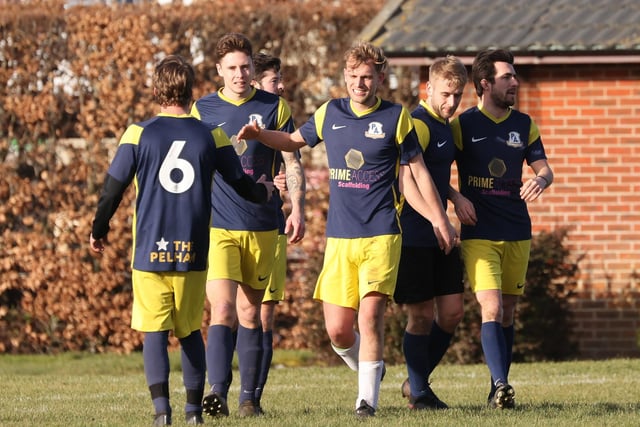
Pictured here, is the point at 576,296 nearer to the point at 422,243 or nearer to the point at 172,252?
the point at 422,243

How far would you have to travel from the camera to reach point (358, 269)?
27.1ft

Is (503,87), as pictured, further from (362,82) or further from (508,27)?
(508,27)

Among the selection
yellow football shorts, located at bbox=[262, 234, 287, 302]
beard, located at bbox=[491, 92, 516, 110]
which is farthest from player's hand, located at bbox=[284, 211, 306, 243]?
beard, located at bbox=[491, 92, 516, 110]

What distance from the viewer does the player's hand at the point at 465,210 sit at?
345 inches

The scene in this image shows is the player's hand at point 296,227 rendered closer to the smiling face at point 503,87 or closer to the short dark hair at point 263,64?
the short dark hair at point 263,64

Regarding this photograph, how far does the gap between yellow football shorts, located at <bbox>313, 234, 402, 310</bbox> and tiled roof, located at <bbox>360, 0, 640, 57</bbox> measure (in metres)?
5.89

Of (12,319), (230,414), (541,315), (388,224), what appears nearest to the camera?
(388,224)

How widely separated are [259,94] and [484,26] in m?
5.94

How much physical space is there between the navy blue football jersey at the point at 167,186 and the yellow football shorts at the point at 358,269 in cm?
94

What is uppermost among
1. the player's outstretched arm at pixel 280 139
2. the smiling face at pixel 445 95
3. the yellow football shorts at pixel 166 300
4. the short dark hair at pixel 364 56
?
the short dark hair at pixel 364 56

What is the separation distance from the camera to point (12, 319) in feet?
50.1

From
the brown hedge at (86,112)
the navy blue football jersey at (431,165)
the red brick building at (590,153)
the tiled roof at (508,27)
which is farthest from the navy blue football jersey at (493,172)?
the brown hedge at (86,112)

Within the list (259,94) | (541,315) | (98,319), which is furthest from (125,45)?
(259,94)

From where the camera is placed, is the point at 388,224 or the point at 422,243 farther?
the point at 422,243
